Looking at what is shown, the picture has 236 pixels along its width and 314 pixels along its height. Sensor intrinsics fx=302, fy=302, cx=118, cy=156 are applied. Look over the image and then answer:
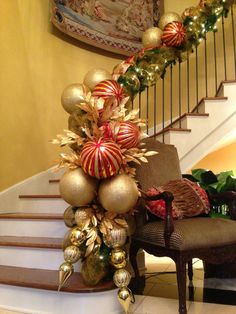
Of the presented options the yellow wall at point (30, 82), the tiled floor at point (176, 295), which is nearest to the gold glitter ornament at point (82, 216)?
the tiled floor at point (176, 295)

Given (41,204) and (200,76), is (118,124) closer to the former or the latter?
(41,204)

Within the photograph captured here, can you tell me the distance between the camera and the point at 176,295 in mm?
1921

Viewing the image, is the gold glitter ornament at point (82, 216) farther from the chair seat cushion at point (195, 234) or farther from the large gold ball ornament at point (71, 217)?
the chair seat cushion at point (195, 234)

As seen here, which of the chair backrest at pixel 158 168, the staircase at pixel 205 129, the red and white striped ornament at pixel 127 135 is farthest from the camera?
the staircase at pixel 205 129

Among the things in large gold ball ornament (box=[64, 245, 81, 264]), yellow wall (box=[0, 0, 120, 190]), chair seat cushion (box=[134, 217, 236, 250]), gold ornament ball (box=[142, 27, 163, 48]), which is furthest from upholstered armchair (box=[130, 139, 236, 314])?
yellow wall (box=[0, 0, 120, 190])

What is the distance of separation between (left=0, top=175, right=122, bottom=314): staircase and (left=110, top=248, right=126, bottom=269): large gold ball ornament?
0.47 ft

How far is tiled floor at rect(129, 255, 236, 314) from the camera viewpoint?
1671mm

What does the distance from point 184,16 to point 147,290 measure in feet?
6.93

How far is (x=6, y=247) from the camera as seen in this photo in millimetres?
1993

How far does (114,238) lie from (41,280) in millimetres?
501

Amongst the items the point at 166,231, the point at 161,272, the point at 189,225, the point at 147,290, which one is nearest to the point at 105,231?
the point at 166,231

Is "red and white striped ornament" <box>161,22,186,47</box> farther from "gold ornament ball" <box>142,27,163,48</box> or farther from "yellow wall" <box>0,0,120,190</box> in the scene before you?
"yellow wall" <box>0,0,120,190</box>

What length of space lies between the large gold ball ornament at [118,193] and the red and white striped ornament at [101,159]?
0.04 metres

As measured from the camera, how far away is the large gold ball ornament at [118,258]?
1.50 m
